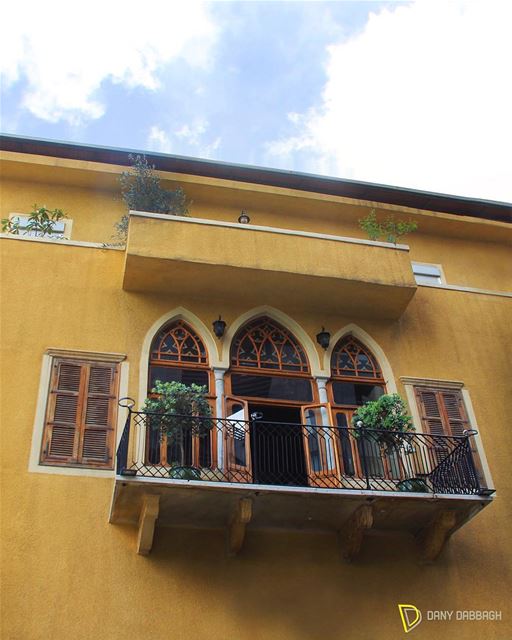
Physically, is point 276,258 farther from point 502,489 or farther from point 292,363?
point 502,489

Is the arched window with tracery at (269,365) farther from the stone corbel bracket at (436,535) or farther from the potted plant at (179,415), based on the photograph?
the stone corbel bracket at (436,535)

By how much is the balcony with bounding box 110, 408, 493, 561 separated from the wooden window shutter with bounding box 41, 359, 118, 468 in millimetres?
396

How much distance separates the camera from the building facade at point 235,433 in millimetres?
9344

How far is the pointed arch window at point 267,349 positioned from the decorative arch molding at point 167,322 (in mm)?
325

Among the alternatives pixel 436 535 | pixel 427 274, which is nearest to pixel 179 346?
pixel 436 535

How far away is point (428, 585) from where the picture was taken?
33.3 ft

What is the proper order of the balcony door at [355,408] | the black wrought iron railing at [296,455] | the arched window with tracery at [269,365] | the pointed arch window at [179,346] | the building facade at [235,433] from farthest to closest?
the arched window with tracery at [269,365] → the pointed arch window at [179,346] → the balcony door at [355,408] → the black wrought iron railing at [296,455] → the building facade at [235,433]

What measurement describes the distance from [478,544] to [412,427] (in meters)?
1.80

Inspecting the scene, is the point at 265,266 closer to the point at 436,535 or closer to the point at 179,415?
the point at 179,415

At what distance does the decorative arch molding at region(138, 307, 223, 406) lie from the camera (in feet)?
35.9

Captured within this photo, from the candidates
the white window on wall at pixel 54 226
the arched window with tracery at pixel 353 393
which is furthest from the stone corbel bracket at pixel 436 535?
the white window on wall at pixel 54 226

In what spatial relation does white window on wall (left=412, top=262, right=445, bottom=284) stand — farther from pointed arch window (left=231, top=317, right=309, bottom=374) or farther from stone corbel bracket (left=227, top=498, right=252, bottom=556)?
stone corbel bracket (left=227, top=498, right=252, bottom=556)

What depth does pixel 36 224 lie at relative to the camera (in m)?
12.6

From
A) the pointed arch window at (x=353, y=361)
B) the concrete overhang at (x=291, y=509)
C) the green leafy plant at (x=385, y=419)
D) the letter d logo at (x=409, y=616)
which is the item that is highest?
the pointed arch window at (x=353, y=361)
